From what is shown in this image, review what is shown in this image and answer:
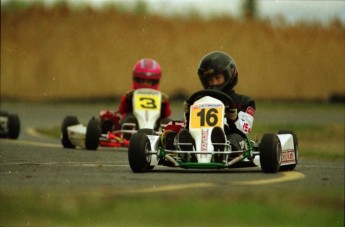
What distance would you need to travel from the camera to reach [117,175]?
10258mm

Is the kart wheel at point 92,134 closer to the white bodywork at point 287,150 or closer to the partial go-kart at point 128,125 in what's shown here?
the partial go-kart at point 128,125

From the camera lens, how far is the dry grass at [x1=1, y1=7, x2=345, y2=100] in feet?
109

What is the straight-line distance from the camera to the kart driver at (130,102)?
48.9 feet

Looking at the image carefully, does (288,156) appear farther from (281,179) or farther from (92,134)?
(92,134)

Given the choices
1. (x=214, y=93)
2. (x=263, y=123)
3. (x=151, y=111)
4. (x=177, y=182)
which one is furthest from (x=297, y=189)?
(x=263, y=123)

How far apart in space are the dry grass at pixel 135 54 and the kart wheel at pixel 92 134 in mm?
18334

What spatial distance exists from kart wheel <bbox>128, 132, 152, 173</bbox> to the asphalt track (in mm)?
101

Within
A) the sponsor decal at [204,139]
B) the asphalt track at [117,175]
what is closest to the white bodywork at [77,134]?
the asphalt track at [117,175]

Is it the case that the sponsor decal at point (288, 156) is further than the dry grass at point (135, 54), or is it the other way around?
the dry grass at point (135, 54)

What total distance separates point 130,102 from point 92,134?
1158mm

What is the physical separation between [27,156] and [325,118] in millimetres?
14683

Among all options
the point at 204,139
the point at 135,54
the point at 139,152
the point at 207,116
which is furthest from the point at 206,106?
the point at 135,54

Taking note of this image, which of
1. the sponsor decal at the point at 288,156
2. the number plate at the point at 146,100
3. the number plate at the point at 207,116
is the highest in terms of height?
the number plate at the point at 146,100

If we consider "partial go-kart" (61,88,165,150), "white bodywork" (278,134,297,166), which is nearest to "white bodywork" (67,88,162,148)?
"partial go-kart" (61,88,165,150)
